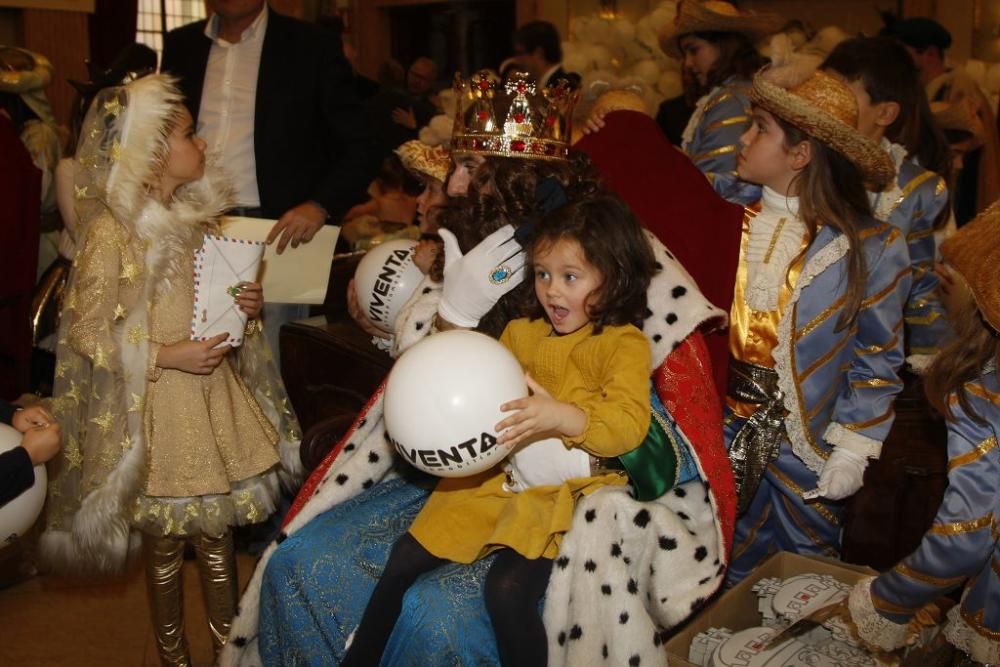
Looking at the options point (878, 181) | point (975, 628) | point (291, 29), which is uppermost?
point (291, 29)

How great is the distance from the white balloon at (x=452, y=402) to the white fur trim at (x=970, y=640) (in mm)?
1025

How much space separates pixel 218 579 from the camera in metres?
3.01

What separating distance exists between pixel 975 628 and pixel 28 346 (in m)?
3.60

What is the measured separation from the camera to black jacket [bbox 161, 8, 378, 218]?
3854mm

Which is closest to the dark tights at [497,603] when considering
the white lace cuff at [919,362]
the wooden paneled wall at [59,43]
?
the white lace cuff at [919,362]

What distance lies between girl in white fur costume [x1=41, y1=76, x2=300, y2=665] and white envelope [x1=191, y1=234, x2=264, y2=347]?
1.6 inches

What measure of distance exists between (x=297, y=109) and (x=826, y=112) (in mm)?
2102

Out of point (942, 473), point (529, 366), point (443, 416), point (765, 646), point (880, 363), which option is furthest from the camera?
point (942, 473)

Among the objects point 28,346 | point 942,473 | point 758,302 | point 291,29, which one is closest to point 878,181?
point 758,302

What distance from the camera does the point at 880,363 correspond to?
2674 millimetres

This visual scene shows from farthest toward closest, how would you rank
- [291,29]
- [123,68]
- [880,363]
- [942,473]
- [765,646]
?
[291,29] → [123,68] → [942,473] → [880,363] → [765,646]

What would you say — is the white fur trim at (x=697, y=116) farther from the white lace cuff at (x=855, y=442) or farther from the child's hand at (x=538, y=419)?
the child's hand at (x=538, y=419)

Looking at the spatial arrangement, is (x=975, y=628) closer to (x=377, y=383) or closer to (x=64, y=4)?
(x=377, y=383)

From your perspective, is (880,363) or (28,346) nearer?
(880,363)
